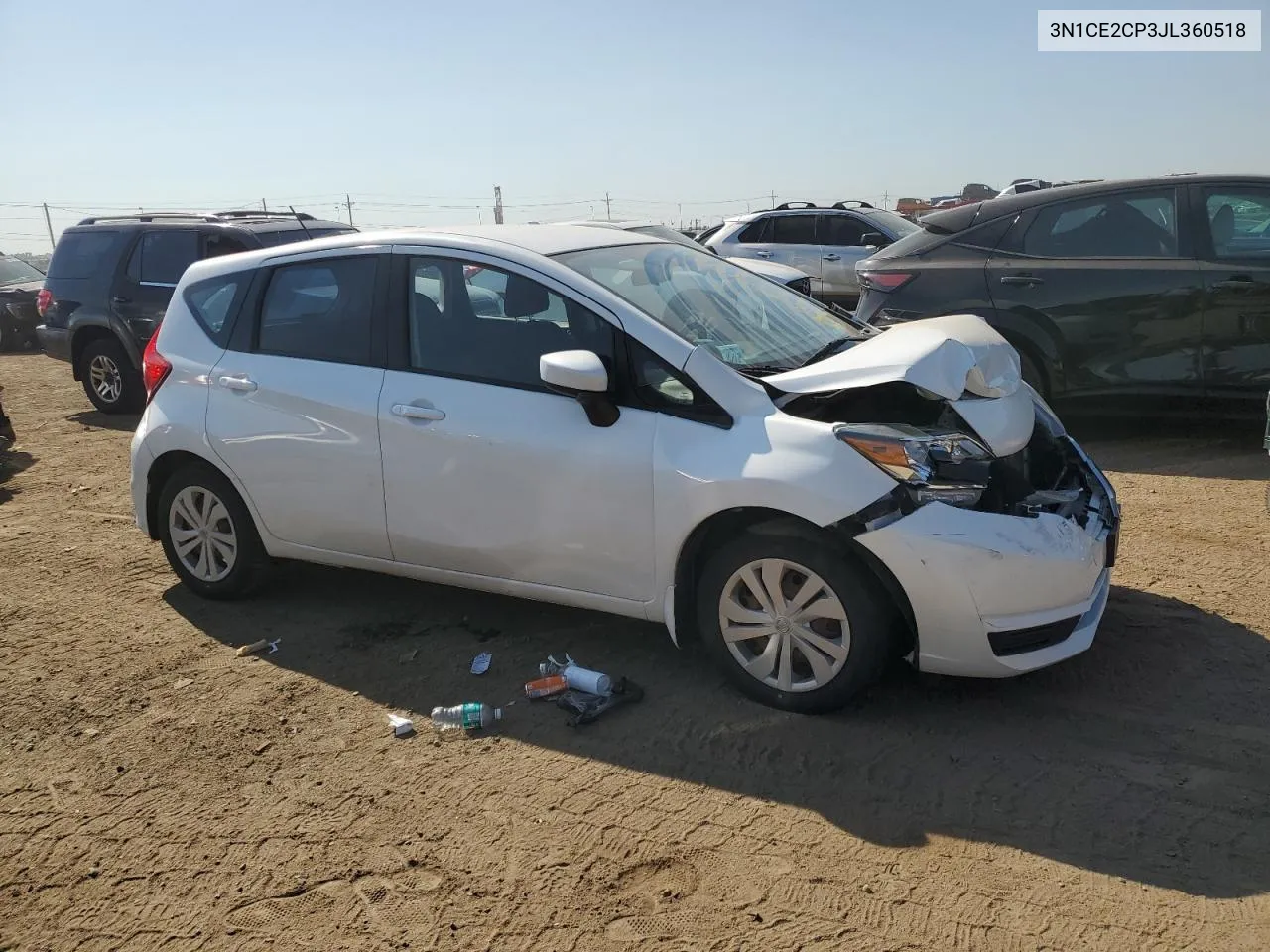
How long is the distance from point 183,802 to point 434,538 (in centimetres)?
143

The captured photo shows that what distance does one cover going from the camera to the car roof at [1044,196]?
24.3 ft

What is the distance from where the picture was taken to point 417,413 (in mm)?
4645

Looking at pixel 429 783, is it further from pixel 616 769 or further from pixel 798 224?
pixel 798 224

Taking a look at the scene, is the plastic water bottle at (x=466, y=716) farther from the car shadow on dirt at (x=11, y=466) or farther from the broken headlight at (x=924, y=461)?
the car shadow on dirt at (x=11, y=466)

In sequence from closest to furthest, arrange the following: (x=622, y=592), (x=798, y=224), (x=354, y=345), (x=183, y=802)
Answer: (x=183, y=802) < (x=622, y=592) < (x=354, y=345) < (x=798, y=224)

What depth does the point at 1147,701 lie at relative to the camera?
4.07 meters

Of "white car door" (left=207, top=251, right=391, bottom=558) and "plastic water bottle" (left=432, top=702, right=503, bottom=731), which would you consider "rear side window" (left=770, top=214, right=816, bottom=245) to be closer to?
"white car door" (left=207, top=251, right=391, bottom=558)

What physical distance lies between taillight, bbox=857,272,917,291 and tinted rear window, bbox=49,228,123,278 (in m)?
7.37

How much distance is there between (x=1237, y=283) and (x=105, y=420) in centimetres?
Answer: 1000

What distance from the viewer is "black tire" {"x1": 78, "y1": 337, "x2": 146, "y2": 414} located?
36.9ft

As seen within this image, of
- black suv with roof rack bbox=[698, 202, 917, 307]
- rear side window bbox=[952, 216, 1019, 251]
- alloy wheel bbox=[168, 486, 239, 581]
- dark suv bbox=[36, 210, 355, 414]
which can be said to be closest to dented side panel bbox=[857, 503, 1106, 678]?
alloy wheel bbox=[168, 486, 239, 581]

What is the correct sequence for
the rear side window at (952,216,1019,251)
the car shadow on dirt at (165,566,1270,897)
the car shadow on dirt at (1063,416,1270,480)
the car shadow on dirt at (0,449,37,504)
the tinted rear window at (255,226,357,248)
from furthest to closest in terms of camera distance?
the tinted rear window at (255,226,357,248) < the car shadow on dirt at (0,449,37,504) < the rear side window at (952,216,1019,251) < the car shadow on dirt at (1063,416,1270,480) < the car shadow on dirt at (165,566,1270,897)

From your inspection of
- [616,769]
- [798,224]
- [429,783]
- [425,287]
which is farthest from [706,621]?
[798,224]

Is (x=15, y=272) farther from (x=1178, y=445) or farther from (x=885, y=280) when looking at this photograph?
(x=1178, y=445)
